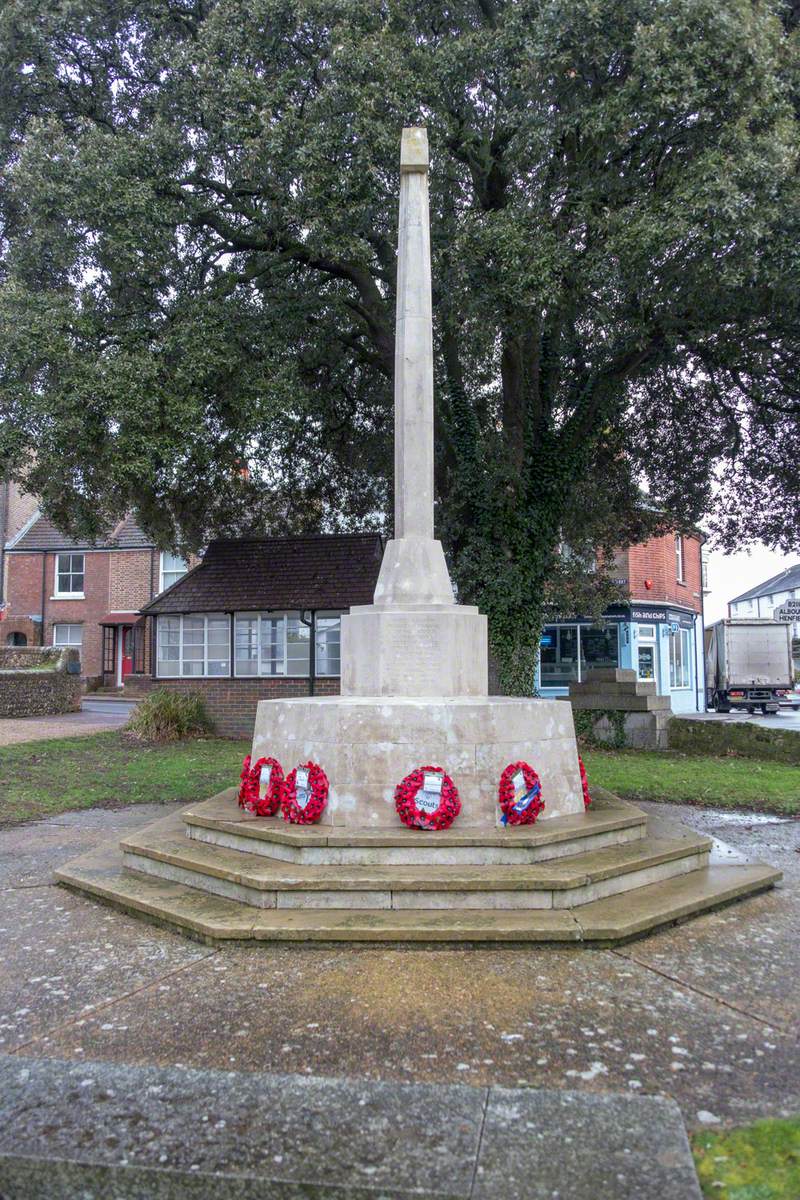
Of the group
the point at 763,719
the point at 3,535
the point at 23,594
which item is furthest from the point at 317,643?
the point at 3,535

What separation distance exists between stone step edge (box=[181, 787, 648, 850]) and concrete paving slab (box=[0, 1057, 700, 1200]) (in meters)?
2.34

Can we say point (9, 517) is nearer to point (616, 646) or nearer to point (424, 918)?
point (616, 646)

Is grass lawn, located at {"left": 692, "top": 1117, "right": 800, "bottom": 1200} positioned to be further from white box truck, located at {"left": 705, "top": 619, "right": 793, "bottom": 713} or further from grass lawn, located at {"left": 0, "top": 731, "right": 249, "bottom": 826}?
white box truck, located at {"left": 705, "top": 619, "right": 793, "bottom": 713}

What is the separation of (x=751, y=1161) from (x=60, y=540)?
37130 millimetres

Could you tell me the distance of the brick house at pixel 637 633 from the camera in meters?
29.1

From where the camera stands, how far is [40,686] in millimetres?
24484

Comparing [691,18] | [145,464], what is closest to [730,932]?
[145,464]

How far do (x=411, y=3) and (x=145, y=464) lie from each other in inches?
313

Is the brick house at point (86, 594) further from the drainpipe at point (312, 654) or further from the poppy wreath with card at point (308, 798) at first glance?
the poppy wreath with card at point (308, 798)

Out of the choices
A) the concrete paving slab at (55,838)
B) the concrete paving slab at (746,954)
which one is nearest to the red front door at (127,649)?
the concrete paving slab at (55,838)

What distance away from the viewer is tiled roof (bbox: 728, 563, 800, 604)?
6994cm

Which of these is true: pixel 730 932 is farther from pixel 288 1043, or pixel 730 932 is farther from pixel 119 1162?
pixel 119 1162

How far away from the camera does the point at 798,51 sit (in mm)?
10820

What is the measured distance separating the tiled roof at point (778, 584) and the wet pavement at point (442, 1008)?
6917 cm
